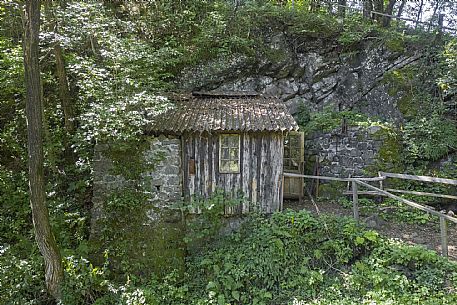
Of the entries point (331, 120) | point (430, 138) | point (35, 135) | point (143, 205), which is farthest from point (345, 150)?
point (35, 135)

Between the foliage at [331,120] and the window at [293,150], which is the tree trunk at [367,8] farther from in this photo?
the window at [293,150]

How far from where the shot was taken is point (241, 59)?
10.9 metres

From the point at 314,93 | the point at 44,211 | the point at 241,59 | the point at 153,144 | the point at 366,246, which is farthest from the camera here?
the point at 314,93

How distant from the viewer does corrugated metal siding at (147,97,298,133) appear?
7016 millimetres

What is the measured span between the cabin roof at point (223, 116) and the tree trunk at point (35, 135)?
2.30m

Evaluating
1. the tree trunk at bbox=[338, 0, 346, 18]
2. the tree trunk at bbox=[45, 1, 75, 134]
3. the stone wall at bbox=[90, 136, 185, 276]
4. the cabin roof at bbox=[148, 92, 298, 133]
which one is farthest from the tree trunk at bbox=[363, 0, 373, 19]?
the tree trunk at bbox=[45, 1, 75, 134]

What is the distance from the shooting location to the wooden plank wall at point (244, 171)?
7.52 metres

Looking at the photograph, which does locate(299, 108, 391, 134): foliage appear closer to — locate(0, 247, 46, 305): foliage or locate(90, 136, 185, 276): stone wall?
locate(90, 136, 185, 276): stone wall

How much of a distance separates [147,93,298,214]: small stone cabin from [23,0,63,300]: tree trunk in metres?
2.40

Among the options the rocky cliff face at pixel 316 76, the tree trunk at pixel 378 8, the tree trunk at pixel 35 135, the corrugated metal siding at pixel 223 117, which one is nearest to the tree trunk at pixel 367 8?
the tree trunk at pixel 378 8

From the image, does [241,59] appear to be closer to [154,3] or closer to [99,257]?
[154,3]

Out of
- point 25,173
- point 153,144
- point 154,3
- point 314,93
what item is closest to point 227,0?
point 154,3

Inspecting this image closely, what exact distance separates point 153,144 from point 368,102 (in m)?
7.92

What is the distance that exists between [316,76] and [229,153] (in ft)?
19.5
